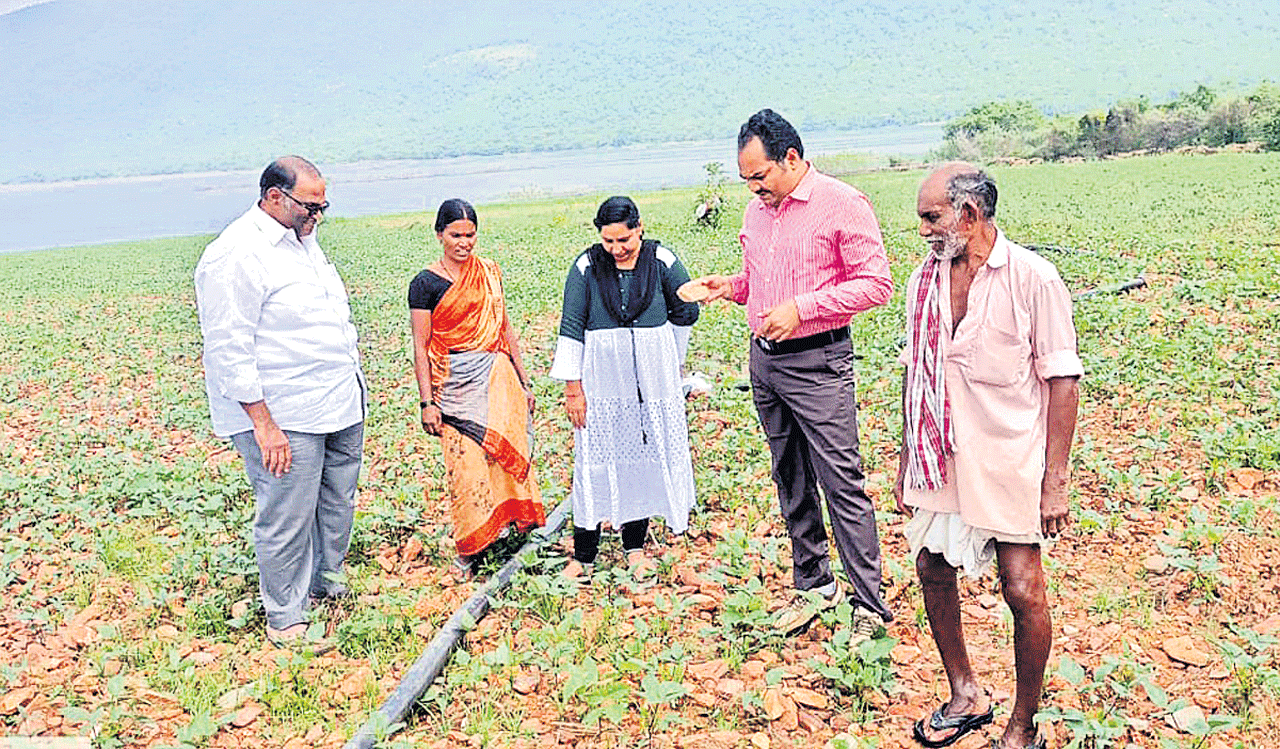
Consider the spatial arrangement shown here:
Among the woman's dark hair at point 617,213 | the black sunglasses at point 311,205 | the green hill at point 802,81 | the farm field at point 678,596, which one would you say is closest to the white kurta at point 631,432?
the farm field at point 678,596

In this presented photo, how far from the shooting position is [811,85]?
158m

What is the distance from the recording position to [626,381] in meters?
4.50

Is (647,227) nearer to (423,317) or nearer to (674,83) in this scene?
(423,317)

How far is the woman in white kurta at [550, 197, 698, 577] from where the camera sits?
439 centimetres

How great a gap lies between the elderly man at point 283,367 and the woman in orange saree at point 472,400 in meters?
0.40

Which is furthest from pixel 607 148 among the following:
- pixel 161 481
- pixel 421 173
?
pixel 161 481

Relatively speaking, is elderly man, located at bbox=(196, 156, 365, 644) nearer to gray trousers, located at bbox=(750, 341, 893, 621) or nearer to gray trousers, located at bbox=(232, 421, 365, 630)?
gray trousers, located at bbox=(232, 421, 365, 630)

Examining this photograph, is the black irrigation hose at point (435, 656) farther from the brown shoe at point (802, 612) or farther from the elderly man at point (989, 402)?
the elderly man at point (989, 402)

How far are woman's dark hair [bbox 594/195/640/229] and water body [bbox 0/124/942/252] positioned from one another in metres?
42.7

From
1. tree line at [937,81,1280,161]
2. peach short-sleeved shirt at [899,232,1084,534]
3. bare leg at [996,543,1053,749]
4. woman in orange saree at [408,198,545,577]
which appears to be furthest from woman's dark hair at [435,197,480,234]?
tree line at [937,81,1280,161]

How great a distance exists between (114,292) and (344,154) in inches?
5480

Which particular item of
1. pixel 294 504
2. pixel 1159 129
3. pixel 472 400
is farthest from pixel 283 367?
pixel 1159 129

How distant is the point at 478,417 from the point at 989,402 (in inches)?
96.7

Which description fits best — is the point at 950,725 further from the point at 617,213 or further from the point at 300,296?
the point at 300,296
